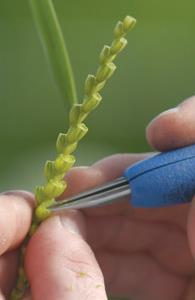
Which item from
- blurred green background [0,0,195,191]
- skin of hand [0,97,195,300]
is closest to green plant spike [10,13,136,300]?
skin of hand [0,97,195,300]

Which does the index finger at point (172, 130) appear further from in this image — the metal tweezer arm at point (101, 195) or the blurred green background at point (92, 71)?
the blurred green background at point (92, 71)

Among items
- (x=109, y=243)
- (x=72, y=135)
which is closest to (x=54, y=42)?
(x=72, y=135)

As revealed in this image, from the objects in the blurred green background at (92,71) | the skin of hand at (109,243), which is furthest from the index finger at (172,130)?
the blurred green background at (92,71)

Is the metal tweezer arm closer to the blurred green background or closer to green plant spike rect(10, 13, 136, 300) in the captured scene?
green plant spike rect(10, 13, 136, 300)

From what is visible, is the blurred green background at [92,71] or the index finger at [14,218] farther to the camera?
the blurred green background at [92,71]

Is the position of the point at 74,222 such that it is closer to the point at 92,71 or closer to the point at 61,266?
the point at 61,266

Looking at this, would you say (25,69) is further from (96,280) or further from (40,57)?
(96,280)
